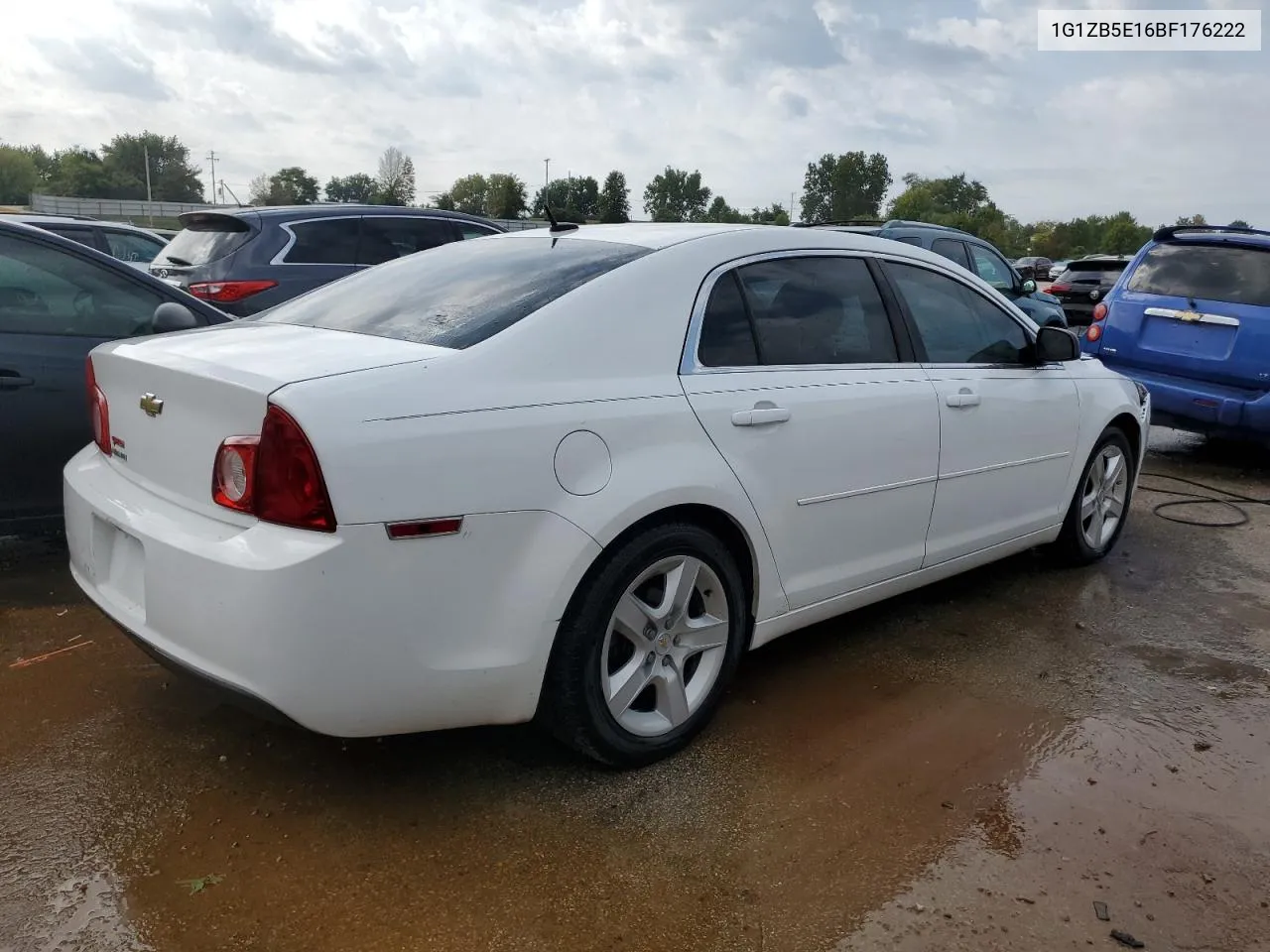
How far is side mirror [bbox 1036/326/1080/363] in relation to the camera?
14.6 ft

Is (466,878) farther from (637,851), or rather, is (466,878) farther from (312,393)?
(312,393)

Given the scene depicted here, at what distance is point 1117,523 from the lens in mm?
5316

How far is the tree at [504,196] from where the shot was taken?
8794 centimetres

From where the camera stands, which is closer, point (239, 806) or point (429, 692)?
point (429, 692)

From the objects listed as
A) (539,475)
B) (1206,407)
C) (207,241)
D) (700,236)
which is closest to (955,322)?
(700,236)

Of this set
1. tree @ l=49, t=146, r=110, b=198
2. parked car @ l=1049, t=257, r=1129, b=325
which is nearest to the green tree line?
tree @ l=49, t=146, r=110, b=198

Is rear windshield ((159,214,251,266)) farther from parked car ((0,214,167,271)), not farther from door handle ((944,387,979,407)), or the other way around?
door handle ((944,387,979,407))

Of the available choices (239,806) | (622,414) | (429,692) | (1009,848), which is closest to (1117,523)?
(1009,848)

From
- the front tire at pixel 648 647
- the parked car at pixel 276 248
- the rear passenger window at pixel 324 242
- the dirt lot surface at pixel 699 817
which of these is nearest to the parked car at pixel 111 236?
the parked car at pixel 276 248

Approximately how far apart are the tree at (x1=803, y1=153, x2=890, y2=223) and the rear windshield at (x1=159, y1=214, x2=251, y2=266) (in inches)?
4049

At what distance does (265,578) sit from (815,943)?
1.49m

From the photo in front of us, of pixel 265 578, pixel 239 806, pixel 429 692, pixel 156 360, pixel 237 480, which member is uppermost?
pixel 156 360

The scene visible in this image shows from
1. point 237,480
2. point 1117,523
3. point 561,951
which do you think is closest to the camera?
point 561,951

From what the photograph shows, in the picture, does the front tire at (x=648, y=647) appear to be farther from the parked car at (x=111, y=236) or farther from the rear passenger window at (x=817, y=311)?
the parked car at (x=111, y=236)
